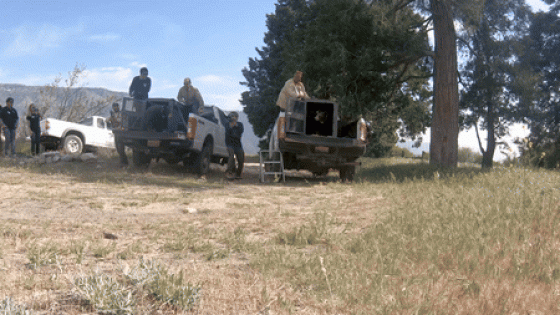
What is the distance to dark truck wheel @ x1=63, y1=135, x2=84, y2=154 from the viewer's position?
16.4 m

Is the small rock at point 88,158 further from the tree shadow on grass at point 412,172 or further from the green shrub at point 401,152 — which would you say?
the green shrub at point 401,152

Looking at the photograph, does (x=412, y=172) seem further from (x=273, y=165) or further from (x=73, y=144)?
(x=73, y=144)

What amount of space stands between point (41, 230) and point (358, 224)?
3429 mm

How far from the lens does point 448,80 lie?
13.2 m

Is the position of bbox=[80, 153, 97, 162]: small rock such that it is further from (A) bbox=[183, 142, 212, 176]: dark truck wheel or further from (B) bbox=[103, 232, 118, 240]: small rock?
(B) bbox=[103, 232, 118, 240]: small rock

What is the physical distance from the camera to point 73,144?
16.7m

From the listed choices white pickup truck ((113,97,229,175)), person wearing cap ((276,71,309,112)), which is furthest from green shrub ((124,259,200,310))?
white pickup truck ((113,97,229,175))

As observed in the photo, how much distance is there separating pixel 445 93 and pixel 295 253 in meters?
11.3

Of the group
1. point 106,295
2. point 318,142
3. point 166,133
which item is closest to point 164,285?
point 106,295

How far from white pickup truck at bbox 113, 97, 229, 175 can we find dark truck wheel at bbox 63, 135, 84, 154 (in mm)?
5645

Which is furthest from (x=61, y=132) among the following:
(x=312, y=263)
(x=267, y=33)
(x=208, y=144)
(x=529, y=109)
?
(x=267, y=33)

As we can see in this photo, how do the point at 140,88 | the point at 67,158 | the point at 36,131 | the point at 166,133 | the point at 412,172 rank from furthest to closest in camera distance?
1. the point at 36,131
2. the point at 67,158
3. the point at 140,88
4. the point at 166,133
5. the point at 412,172

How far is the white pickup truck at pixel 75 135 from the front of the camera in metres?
15.9

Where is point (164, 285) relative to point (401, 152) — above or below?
below
